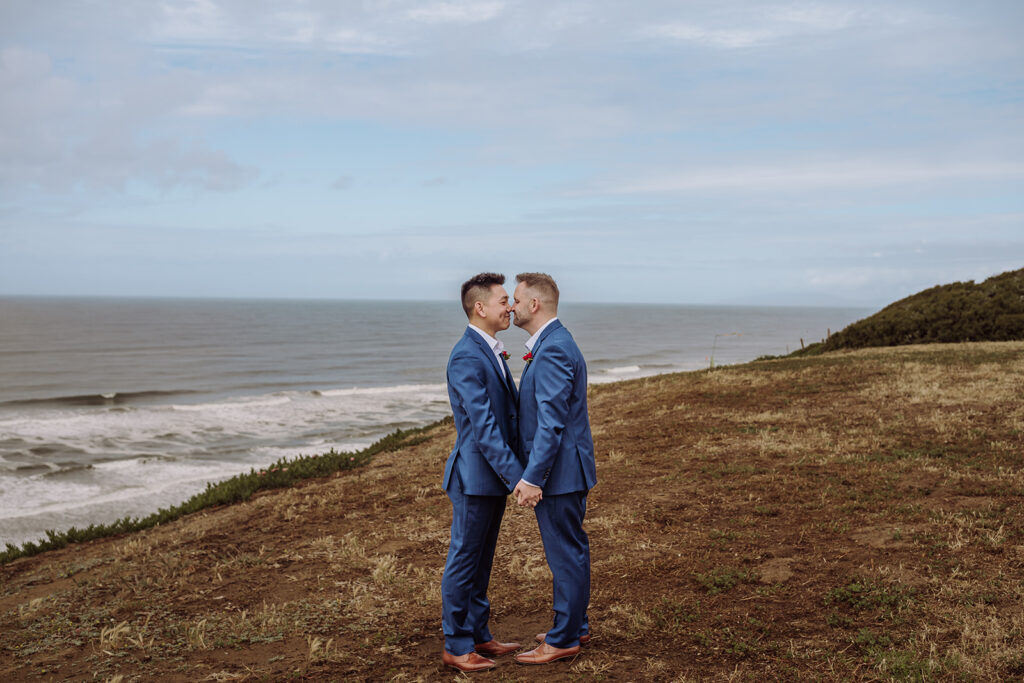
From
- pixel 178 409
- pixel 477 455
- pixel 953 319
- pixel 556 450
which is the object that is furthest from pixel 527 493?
pixel 178 409

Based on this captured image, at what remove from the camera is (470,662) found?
502 centimetres

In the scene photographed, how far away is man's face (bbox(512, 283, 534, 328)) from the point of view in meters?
4.88

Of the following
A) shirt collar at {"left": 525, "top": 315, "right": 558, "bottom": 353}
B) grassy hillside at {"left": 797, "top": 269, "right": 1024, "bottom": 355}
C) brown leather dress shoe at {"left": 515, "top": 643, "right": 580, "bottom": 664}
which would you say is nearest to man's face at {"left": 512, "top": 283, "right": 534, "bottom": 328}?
shirt collar at {"left": 525, "top": 315, "right": 558, "bottom": 353}

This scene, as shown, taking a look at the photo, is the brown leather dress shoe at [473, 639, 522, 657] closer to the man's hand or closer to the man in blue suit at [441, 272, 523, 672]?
the man in blue suit at [441, 272, 523, 672]

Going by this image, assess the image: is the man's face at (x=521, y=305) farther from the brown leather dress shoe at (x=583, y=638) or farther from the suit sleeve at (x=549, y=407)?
the brown leather dress shoe at (x=583, y=638)

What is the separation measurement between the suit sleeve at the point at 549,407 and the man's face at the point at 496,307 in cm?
37

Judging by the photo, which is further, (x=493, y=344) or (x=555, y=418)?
(x=493, y=344)

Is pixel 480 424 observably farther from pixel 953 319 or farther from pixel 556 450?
pixel 953 319

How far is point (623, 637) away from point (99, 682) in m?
3.82

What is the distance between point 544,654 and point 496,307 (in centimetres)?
235

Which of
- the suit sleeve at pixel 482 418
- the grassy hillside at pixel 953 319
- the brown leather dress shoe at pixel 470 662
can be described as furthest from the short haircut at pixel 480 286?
the grassy hillside at pixel 953 319

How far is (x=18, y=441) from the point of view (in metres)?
22.9

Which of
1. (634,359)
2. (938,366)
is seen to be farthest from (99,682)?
(634,359)

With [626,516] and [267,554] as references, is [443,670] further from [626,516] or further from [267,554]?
[267,554]
